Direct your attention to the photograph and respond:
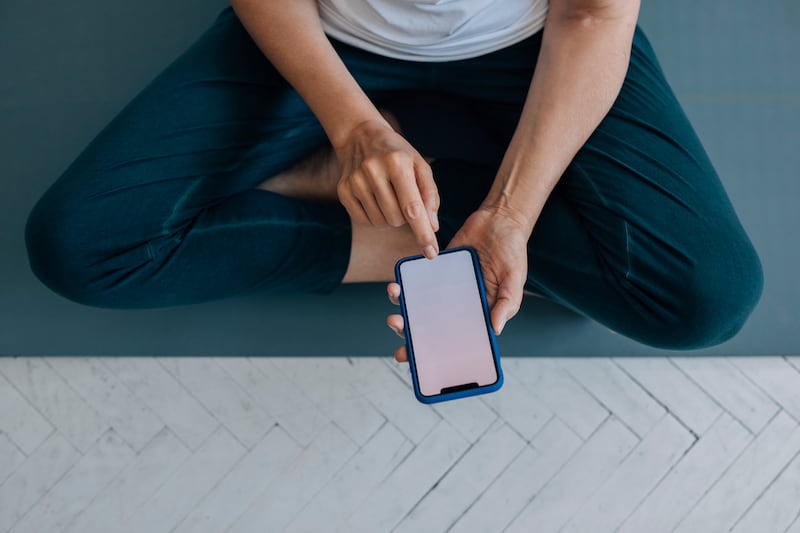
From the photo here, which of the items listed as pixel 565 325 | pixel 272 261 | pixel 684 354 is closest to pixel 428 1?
pixel 272 261

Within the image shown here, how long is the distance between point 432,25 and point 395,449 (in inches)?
27.2

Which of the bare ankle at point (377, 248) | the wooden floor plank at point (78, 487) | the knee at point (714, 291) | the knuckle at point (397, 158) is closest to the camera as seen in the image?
the knuckle at point (397, 158)

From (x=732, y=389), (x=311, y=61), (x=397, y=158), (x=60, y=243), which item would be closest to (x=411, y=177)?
(x=397, y=158)

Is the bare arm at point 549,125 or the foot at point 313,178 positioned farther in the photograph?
the foot at point 313,178

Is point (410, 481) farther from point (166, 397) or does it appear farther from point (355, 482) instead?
point (166, 397)

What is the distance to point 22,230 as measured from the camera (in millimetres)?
1208

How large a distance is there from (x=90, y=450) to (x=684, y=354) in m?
1.05

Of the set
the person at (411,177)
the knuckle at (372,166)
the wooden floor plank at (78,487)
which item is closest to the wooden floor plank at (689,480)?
the person at (411,177)

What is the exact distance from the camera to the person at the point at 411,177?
2.72 feet

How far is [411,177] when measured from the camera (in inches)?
29.0

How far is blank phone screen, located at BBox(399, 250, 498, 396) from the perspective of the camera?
31.9 inches

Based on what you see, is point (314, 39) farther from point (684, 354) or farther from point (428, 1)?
point (684, 354)

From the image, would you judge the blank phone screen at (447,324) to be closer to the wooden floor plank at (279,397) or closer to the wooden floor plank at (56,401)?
the wooden floor plank at (279,397)

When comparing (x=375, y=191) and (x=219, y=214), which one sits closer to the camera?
(x=375, y=191)
